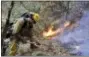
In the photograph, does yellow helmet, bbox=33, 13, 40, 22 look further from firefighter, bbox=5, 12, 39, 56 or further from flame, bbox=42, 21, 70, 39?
flame, bbox=42, 21, 70, 39

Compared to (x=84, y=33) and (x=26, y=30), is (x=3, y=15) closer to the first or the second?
(x=26, y=30)

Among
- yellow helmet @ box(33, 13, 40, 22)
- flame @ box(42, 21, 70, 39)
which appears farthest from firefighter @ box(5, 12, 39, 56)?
flame @ box(42, 21, 70, 39)

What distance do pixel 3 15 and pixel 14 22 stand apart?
4.3 inches

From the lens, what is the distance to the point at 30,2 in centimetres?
177

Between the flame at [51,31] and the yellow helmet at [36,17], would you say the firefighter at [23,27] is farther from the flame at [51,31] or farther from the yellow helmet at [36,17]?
the flame at [51,31]

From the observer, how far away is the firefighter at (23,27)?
5.73 ft

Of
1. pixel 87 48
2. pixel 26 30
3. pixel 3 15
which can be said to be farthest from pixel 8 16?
pixel 87 48

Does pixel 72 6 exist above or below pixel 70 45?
above

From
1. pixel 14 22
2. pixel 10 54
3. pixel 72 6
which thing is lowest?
pixel 10 54

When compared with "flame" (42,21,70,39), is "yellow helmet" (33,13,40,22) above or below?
above

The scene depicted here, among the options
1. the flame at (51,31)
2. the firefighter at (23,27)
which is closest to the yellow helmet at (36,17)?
the firefighter at (23,27)

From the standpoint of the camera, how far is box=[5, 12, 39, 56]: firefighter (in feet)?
5.73

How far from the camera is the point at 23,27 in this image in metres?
1.75

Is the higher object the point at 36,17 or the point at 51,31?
the point at 36,17
